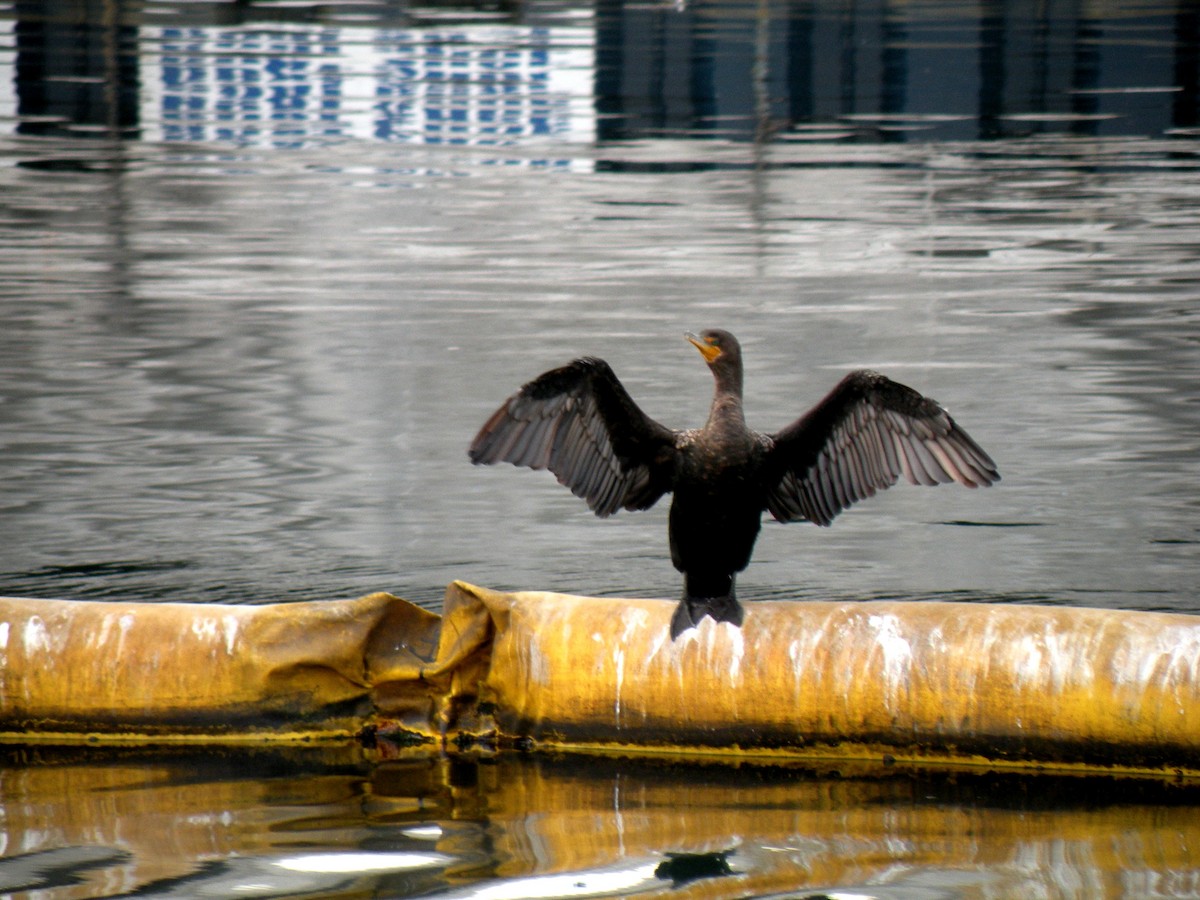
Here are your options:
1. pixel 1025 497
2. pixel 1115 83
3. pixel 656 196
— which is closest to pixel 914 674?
pixel 1025 497

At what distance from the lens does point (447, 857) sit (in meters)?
4.23

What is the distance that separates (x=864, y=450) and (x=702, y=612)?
2.07 ft

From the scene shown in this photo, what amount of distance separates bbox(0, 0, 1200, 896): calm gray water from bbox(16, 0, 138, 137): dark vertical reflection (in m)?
0.11

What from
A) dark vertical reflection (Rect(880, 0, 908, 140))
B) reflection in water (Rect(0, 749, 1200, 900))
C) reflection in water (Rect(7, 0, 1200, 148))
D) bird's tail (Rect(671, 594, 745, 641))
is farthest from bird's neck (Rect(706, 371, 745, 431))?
dark vertical reflection (Rect(880, 0, 908, 140))

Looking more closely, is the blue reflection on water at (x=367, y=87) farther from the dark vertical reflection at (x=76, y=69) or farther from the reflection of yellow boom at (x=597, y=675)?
the reflection of yellow boom at (x=597, y=675)

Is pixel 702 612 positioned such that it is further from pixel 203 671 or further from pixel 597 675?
pixel 203 671

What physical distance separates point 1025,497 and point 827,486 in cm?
274

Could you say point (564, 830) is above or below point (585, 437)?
below

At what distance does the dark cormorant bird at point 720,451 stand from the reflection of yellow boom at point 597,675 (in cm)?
20

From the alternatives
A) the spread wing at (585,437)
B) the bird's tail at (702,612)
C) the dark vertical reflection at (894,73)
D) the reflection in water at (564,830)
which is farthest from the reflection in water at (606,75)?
the reflection in water at (564,830)

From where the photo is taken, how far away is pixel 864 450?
5.20m

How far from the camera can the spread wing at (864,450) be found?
5059 mm

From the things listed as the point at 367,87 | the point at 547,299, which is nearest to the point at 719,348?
the point at 547,299

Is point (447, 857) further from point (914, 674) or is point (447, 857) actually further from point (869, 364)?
point (869, 364)
